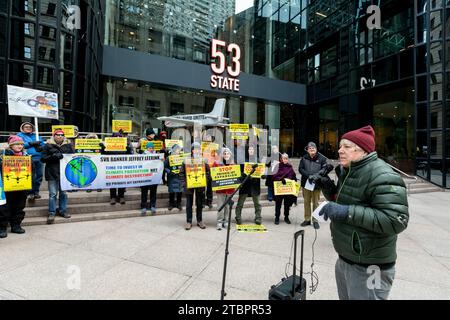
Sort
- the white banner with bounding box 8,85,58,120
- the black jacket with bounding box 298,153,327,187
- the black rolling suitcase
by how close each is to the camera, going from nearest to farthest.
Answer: the black rolling suitcase, the black jacket with bounding box 298,153,327,187, the white banner with bounding box 8,85,58,120

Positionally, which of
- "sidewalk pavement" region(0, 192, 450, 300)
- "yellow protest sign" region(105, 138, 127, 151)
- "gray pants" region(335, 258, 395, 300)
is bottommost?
"sidewalk pavement" region(0, 192, 450, 300)

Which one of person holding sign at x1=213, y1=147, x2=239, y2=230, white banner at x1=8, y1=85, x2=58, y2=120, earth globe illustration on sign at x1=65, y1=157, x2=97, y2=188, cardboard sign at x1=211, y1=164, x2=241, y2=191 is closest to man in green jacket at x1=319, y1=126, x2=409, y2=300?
cardboard sign at x1=211, y1=164, x2=241, y2=191

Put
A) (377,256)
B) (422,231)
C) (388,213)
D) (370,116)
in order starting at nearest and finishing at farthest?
(388,213)
(377,256)
(422,231)
(370,116)

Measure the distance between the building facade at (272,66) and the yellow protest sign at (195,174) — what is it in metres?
8.51

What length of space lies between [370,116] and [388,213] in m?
20.5

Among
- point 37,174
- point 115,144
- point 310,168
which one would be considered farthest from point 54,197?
point 310,168

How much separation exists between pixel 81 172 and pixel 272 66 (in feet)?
77.1

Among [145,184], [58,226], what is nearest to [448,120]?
[145,184]

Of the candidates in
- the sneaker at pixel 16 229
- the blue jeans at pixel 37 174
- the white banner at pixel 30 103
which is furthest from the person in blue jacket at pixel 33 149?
the sneaker at pixel 16 229

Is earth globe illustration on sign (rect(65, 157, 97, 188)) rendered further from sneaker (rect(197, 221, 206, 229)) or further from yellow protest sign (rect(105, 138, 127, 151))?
sneaker (rect(197, 221, 206, 229))

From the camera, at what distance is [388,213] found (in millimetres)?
2023

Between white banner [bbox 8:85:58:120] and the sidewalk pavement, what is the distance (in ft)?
11.2

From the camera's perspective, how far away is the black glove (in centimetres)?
214

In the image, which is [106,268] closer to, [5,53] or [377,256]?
[377,256]
